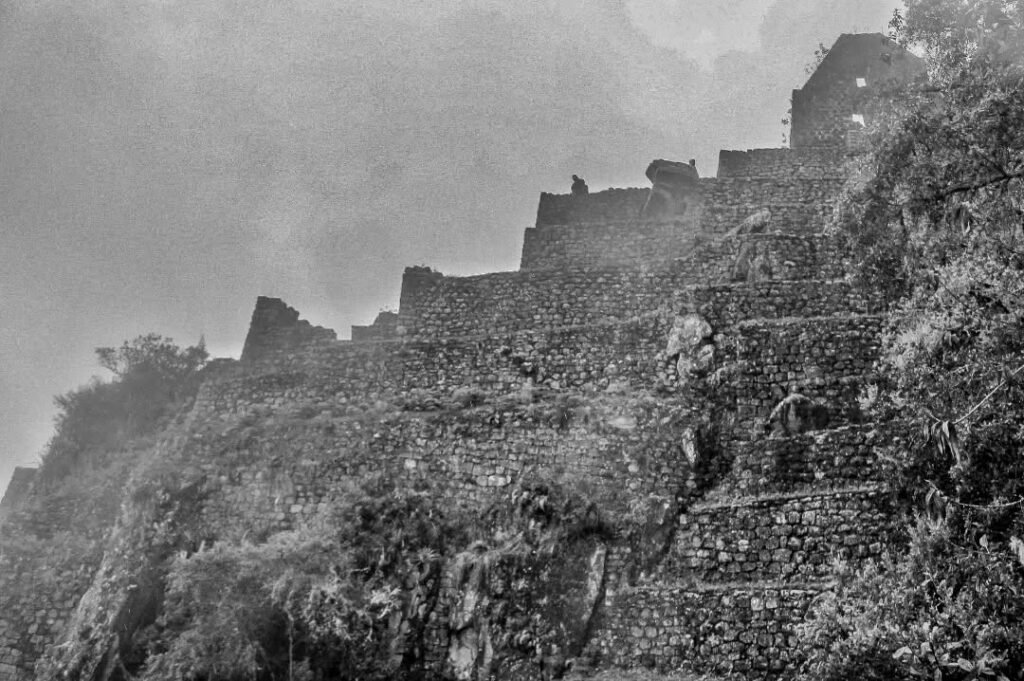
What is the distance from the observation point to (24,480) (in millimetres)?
28422

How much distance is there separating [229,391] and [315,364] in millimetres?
2193

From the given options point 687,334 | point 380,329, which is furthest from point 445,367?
point 687,334

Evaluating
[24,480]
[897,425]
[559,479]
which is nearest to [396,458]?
[559,479]

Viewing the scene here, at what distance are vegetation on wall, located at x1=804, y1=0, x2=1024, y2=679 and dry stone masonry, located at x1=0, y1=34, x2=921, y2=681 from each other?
1.56 meters

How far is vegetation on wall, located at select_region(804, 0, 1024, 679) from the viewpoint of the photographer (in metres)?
10.3

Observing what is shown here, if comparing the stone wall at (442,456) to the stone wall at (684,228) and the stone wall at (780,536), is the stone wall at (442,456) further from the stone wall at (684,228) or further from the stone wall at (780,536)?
the stone wall at (684,228)

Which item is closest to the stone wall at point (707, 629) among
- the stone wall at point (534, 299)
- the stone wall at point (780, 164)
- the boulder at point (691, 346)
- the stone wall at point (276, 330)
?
the boulder at point (691, 346)

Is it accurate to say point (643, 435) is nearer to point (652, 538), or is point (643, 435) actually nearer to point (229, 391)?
point (652, 538)

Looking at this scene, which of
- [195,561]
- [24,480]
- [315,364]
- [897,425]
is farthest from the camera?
[24,480]

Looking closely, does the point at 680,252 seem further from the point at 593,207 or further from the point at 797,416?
the point at 797,416

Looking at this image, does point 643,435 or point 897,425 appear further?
point 643,435

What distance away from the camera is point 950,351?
12.2 metres

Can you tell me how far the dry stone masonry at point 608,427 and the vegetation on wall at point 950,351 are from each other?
1.56 metres

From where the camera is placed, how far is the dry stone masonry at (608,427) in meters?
14.1
